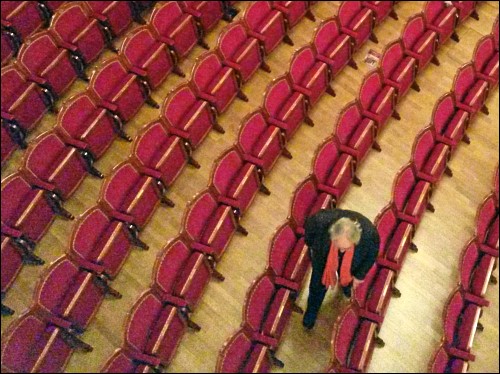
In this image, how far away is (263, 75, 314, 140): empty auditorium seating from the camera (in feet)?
2.25

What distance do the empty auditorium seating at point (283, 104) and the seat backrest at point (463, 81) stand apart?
0.25 meters

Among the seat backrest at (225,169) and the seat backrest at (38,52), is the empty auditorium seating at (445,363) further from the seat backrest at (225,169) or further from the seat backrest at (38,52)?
the seat backrest at (38,52)

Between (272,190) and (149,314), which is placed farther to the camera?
(272,190)

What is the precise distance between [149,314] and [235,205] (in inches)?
6.7

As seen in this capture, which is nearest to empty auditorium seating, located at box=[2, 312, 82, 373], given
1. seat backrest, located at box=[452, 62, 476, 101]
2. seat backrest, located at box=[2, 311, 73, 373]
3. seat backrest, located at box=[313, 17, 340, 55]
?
seat backrest, located at box=[2, 311, 73, 373]

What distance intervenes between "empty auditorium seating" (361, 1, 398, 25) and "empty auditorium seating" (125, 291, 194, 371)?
24.6 inches

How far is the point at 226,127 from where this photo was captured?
0.75 metres

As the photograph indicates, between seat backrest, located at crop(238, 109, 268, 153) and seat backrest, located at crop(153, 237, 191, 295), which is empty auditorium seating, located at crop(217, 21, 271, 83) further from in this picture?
seat backrest, located at crop(153, 237, 191, 295)

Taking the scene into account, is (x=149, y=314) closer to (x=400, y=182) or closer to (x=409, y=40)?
(x=400, y=182)

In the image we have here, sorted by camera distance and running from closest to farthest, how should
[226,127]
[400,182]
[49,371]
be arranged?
[49,371] → [400,182] → [226,127]

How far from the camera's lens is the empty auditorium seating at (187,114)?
65cm

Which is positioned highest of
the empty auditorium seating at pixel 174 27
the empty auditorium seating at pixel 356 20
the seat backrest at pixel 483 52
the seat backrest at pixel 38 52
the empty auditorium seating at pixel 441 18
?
the empty auditorium seating at pixel 441 18

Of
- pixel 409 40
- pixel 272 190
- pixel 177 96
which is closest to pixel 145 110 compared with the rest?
pixel 177 96

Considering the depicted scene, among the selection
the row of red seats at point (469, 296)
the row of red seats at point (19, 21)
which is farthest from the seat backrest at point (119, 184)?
the row of red seats at point (469, 296)
